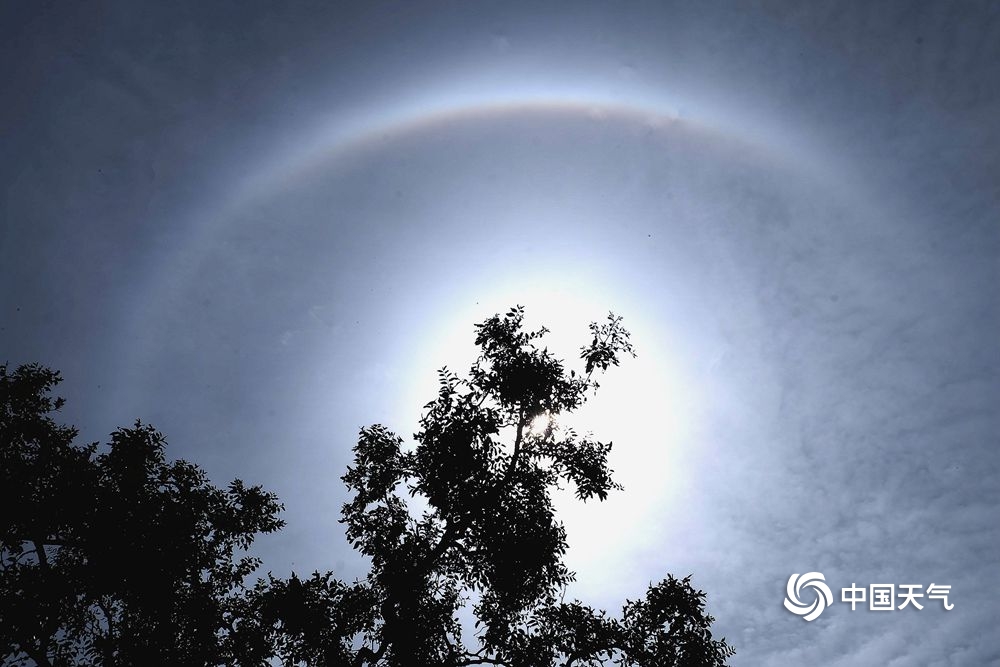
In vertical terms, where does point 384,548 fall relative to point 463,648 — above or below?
above

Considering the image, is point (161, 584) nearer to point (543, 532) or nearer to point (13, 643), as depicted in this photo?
point (13, 643)

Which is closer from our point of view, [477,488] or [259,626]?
[477,488]

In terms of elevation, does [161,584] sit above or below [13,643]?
above

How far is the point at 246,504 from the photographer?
751 inches

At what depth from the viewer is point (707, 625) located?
1452cm

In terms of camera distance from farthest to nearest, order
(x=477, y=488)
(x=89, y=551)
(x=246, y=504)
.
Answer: (x=246, y=504) < (x=89, y=551) < (x=477, y=488)

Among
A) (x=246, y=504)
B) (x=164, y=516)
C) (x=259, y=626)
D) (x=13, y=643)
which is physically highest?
(x=246, y=504)

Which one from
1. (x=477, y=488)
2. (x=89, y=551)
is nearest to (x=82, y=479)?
(x=89, y=551)

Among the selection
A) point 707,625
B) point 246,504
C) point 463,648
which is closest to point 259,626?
point 246,504

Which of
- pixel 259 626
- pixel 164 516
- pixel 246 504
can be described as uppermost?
pixel 246 504

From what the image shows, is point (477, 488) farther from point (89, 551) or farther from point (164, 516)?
point (89, 551)

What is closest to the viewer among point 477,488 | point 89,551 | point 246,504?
point 477,488

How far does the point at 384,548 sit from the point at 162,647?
7878 millimetres

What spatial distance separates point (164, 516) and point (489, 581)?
10292mm
